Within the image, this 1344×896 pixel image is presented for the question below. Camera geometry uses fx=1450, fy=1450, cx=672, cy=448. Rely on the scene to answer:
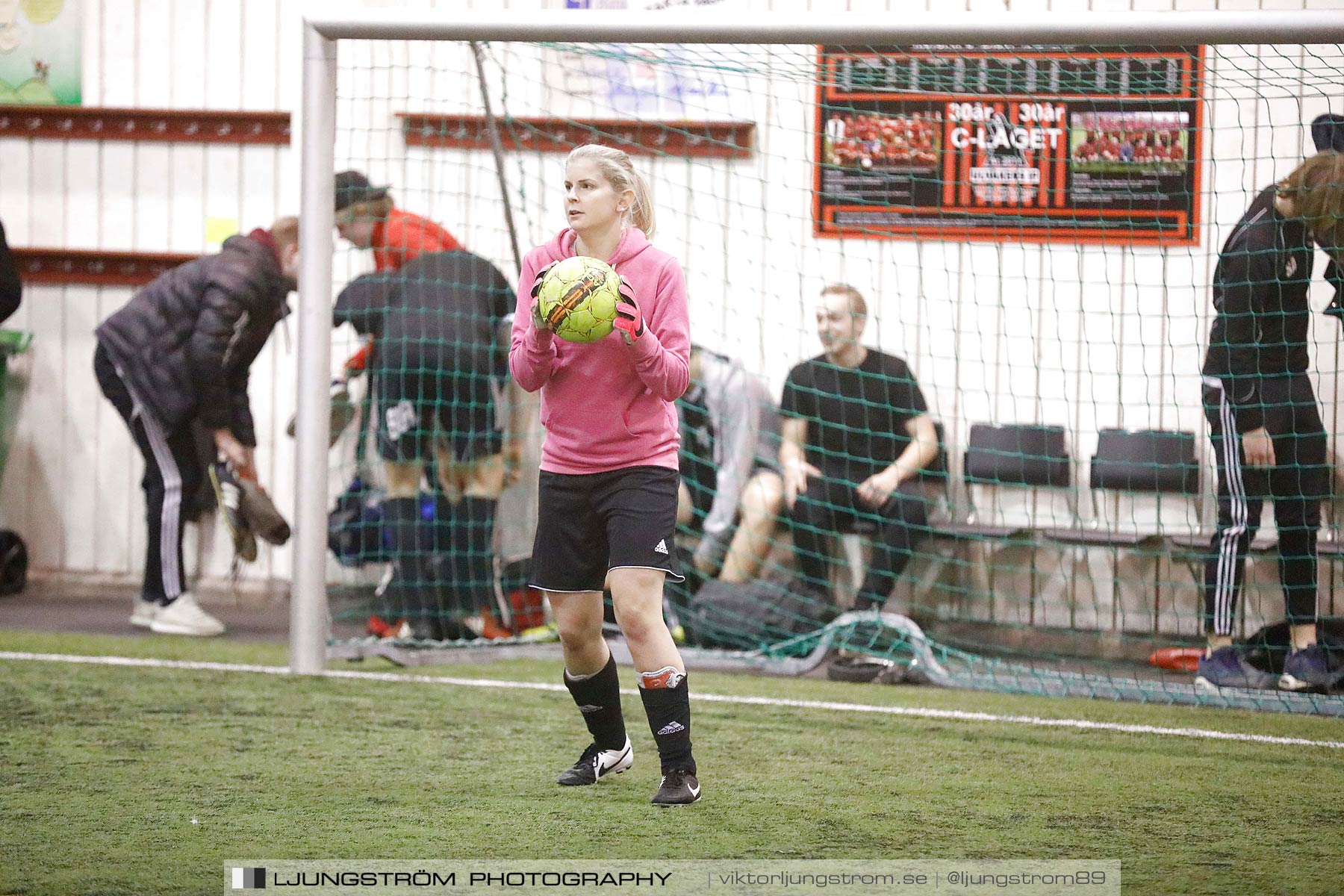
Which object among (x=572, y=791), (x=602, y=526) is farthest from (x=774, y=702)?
(x=602, y=526)

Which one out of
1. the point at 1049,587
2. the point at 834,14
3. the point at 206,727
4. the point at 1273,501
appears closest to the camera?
the point at 206,727

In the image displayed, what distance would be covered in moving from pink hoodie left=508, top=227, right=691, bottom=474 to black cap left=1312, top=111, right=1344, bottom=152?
A: 112 inches

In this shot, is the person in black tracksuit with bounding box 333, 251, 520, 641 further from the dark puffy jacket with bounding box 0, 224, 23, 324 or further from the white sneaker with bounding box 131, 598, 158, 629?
the dark puffy jacket with bounding box 0, 224, 23, 324

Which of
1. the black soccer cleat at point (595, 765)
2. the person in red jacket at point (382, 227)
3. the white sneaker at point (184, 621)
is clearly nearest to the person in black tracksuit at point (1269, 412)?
the black soccer cleat at point (595, 765)

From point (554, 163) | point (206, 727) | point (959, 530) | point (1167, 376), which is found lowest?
point (206, 727)

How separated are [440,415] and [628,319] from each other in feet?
9.71

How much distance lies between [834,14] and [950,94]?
1.37 meters

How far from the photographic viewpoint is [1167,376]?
19.8 feet

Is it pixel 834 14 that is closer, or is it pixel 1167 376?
pixel 834 14

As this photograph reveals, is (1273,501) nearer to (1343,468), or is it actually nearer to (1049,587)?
(1343,468)

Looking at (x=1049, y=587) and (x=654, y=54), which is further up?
(x=654, y=54)

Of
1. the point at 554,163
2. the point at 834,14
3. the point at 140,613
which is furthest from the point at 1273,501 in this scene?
the point at 140,613

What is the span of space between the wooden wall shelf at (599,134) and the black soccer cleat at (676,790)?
354 cm

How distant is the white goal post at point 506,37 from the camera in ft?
14.4
